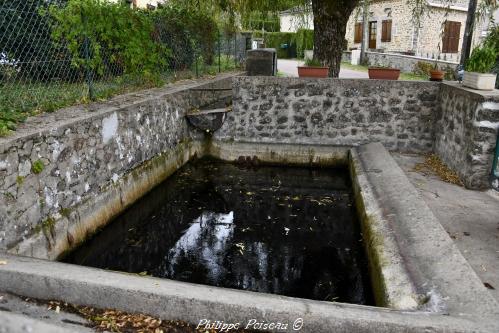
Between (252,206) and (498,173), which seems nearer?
(498,173)

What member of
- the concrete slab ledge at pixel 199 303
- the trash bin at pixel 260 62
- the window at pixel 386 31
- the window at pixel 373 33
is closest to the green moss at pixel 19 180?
the concrete slab ledge at pixel 199 303

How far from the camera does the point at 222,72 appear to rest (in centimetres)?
1252

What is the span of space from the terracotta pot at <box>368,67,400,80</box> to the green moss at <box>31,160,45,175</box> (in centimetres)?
621

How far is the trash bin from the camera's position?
844cm

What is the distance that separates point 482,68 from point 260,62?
422 centimetres

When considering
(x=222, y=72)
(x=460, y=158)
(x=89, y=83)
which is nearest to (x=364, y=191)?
(x=460, y=158)

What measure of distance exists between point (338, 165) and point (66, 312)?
20.7 feet

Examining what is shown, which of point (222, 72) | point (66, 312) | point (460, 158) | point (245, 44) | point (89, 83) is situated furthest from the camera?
point (245, 44)

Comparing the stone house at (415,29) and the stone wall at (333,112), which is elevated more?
the stone house at (415,29)

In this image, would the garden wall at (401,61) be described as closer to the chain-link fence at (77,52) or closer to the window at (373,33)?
the window at (373,33)

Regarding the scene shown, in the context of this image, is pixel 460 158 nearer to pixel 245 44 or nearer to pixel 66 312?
pixel 66 312

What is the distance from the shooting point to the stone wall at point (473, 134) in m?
5.27

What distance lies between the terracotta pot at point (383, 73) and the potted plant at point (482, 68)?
6.62 ft

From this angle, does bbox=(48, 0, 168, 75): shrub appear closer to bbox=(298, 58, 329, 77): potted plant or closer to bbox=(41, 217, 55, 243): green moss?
bbox=(41, 217, 55, 243): green moss
